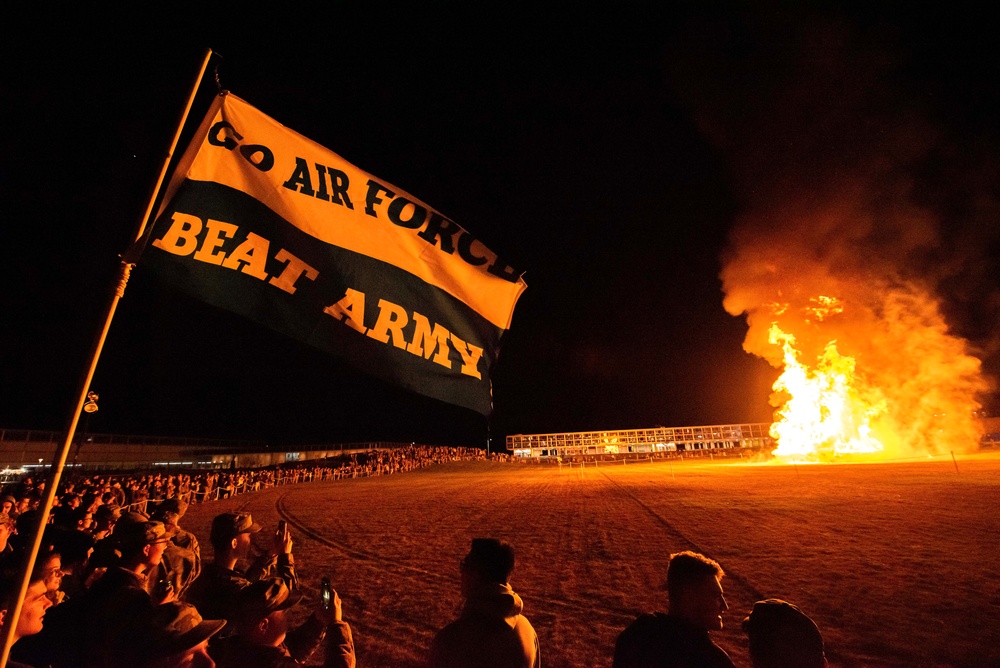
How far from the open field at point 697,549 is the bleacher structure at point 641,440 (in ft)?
271

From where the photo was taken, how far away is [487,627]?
6.33 feet

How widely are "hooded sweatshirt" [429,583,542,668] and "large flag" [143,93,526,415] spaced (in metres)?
2.12

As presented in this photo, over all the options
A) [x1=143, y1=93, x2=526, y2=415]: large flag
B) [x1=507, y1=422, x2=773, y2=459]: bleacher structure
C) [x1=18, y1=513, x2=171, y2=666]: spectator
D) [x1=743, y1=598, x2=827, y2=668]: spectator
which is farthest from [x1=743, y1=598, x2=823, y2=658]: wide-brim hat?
[x1=507, y1=422, x2=773, y2=459]: bleacher structure

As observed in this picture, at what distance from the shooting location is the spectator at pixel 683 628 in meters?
1.73

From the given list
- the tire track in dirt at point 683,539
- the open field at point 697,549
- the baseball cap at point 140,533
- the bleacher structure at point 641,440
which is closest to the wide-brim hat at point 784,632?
the baseball cap at point 140,533

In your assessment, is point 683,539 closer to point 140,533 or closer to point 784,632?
point 784,632

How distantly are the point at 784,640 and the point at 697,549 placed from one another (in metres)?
8.64

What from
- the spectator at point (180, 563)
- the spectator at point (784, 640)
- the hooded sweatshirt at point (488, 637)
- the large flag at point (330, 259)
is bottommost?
the spectator at point (180, 563)

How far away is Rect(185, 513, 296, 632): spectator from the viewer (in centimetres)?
293

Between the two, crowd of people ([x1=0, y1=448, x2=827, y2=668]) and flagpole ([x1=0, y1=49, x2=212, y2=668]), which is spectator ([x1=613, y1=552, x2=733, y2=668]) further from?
flagpole ([x1=0, y1=49, x2=212, y2=668])

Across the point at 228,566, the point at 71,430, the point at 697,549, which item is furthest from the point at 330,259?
the point at 697,549

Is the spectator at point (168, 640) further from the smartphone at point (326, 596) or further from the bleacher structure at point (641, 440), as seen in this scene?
the bleacher structure at point (641, 440)

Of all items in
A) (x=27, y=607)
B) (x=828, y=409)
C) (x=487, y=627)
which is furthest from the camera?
(x=828, y=409)

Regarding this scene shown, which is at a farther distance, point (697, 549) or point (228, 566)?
point (697, 549)
